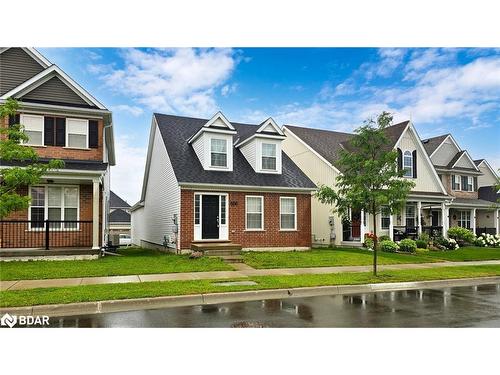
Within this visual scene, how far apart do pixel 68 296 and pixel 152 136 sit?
16.3m

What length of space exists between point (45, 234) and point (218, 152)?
8.58m

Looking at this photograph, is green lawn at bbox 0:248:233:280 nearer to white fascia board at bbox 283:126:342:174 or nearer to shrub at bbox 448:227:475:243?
white fascia board at bbox 283:126:342:174

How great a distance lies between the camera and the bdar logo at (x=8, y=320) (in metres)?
7.38

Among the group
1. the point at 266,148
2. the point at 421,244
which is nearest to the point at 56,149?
the point at 266,148

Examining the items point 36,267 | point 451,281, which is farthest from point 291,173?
point 36,267

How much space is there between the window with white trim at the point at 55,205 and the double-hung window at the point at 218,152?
643cm

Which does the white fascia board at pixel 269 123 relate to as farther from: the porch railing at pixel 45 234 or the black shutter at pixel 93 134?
the porch railing at pixel 45 234

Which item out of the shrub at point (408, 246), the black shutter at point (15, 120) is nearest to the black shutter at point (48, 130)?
the black shutter at point (15, 120)

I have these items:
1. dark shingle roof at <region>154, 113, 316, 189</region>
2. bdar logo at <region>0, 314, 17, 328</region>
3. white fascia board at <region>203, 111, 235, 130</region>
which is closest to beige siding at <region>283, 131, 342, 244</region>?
dark shingle roof at <region>154, 113, 316, 189</region>

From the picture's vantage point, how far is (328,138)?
2864 centimetres

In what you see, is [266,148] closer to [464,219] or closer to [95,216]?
[95,216]

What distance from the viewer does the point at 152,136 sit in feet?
79.3

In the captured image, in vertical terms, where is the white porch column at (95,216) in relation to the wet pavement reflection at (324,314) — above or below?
above

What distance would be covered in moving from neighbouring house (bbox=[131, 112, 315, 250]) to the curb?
301 inches
